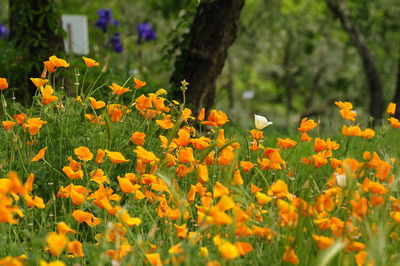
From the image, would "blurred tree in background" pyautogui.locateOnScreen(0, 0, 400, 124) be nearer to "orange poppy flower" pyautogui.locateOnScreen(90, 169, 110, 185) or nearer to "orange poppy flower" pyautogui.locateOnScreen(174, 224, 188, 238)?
"orange poppy flower" pyautogui.locateOnScreen(90, 169, 110, 185)

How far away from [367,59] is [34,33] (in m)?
8.41

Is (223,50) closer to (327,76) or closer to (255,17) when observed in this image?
(255,17)

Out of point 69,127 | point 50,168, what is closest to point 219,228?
point 50,168

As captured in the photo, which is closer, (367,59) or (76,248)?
(76,248)

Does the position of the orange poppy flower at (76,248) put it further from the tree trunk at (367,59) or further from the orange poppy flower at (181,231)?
the tree trunk at (367,59)

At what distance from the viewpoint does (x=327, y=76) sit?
2169 centimetres

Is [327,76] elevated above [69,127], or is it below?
below

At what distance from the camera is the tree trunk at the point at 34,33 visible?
17.2 ft

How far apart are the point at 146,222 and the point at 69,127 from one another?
984 mm

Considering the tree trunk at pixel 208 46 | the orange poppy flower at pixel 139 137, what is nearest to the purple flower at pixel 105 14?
the tree trunk at pixel 208 46

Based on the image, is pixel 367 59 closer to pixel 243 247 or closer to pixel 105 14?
pixel 105 14

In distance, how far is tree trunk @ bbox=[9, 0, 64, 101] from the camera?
525 cm

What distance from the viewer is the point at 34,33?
5.33 metres

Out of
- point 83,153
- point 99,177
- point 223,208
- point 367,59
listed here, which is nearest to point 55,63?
point 83,153
